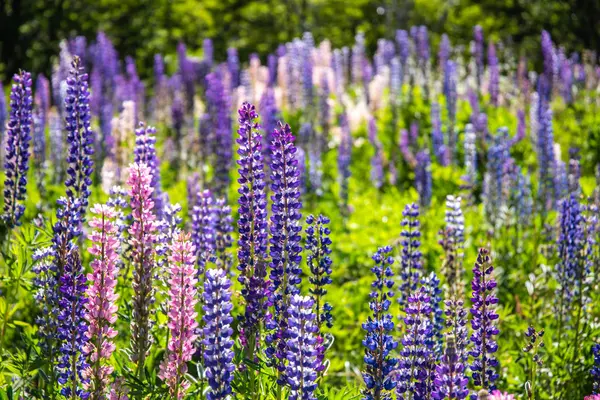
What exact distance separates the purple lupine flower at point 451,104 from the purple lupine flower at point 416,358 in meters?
5.61

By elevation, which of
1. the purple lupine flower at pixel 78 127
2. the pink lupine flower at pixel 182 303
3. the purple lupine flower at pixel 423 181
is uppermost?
the purple lupine flower at pixel 78 127

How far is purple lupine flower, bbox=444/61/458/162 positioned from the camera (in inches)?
326

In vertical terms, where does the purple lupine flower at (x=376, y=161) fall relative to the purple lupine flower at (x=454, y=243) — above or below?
above

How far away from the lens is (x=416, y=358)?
2691mm

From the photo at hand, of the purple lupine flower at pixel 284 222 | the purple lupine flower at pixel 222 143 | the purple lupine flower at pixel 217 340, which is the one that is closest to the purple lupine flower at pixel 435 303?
the purple lupine flower at pixel 284 222

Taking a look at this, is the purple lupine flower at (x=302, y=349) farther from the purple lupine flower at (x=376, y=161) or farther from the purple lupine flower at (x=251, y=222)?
the purple lupine flower at (x=376, y=161)

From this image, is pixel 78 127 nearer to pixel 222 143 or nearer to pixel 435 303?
pixel 435 303

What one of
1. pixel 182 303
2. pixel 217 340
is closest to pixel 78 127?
pixel 182 303

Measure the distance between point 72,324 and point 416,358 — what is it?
4.11ft

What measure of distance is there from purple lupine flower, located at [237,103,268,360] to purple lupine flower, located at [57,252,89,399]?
60cm

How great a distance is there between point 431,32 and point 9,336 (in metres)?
16.0

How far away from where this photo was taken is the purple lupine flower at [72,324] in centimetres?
268

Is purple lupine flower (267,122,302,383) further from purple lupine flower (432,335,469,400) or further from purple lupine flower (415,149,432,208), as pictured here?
purple lupine flower (415,149,432,208)

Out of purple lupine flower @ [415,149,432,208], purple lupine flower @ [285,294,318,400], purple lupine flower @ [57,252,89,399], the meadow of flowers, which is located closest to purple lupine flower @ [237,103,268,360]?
the meadow of flowers
